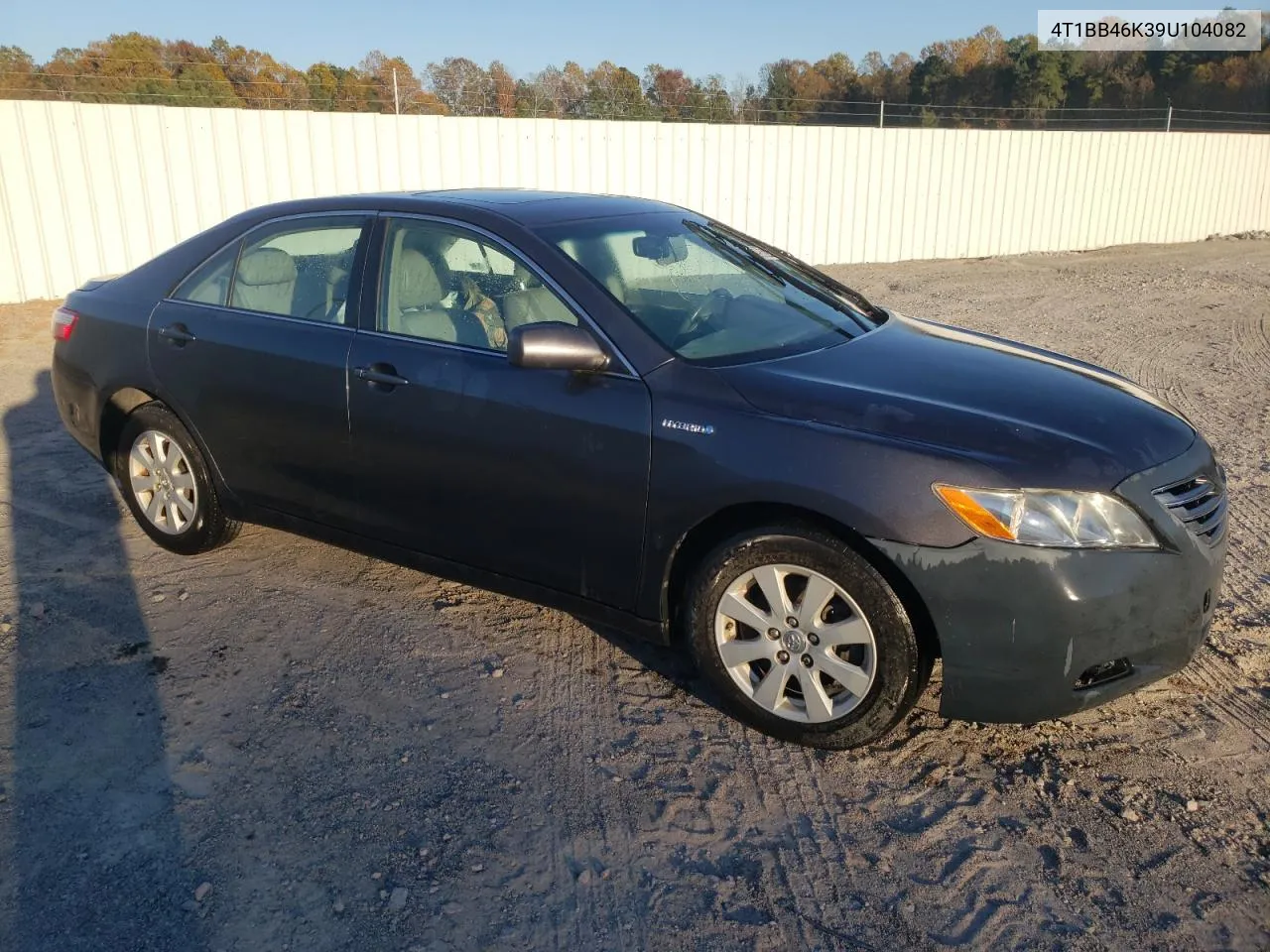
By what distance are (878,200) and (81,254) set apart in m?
11.7

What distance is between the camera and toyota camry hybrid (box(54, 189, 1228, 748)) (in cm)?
302

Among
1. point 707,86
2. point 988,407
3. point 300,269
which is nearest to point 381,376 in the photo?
point 300,269

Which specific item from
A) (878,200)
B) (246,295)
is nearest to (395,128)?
(878,200)

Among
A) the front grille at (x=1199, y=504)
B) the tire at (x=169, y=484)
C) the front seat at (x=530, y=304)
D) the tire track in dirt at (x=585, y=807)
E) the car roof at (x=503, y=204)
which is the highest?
the car roof at (x=503, y=204)

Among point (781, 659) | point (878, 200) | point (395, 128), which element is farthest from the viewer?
point (878, 200)

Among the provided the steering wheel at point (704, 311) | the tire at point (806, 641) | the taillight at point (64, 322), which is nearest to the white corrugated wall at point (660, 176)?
the taillight at point (64, 322)

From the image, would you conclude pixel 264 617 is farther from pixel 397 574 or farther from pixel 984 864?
pixel 984 864

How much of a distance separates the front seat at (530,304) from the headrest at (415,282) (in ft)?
1.13

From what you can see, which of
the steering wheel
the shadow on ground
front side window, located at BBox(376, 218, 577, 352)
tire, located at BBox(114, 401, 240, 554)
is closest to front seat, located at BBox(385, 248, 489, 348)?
front side window, located at BBox(376, 218, 577, 352)

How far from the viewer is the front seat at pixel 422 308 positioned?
3.93 meters

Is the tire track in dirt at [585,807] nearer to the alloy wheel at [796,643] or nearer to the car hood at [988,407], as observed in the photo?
the alloy wheel at [796,643]

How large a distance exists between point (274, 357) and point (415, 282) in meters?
0.72

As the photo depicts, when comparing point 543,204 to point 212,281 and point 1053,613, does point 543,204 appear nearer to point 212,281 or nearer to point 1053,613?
point 212,281

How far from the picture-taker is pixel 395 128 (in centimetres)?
1337
